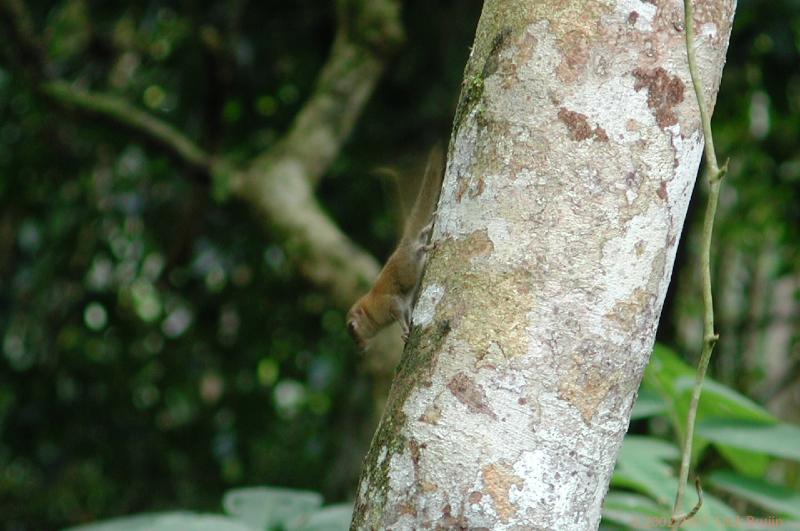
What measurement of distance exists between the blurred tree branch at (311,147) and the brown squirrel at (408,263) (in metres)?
Result: 0.93

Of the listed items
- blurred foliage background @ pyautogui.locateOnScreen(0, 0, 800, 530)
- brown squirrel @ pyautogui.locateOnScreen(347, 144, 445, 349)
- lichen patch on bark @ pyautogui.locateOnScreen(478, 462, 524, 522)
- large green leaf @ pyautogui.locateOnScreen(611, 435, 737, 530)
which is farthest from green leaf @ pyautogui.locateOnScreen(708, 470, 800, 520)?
blurred foliage background @ pyautogui.locateOnScreen(0, 0, 800, 530)

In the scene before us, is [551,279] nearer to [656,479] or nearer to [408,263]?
[408,263]

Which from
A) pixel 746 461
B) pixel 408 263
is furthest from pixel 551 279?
pixel 746 461

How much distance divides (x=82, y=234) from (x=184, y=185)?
53 cm

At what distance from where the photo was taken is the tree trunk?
1071 millimetres

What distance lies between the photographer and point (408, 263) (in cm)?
183

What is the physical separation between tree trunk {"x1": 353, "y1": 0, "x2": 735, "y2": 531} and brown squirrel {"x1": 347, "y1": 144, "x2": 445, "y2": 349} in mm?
531

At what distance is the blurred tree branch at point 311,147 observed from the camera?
Answer: 3086 millimetres

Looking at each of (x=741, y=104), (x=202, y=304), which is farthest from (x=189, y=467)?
(x=741, y=104)

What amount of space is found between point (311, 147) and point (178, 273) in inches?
60.8

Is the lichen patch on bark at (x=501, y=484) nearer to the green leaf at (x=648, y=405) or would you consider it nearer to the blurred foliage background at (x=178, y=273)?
the green leaf at (x=648, y=405)

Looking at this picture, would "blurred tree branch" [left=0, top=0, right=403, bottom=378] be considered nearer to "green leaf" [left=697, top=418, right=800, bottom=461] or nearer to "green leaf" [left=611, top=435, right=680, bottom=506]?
"green leaf" [left=611, top=435, right=680, bottom=506]

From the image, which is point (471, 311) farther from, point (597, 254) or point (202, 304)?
point (202, 304)

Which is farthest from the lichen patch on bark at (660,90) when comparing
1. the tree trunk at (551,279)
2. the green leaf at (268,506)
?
the green leaf at (268,506)
